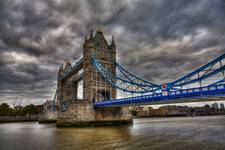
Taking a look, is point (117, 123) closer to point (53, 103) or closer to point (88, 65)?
point (88, 65)

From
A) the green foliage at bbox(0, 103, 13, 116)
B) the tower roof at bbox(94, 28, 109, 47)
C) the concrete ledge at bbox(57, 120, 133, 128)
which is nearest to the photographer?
the concrete ledge at bbox(57, 120, 133, 128)

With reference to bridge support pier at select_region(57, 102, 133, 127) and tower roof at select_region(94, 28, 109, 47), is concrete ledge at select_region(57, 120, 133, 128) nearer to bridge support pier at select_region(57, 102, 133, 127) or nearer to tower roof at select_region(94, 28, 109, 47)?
bridge support pier at select_region(57, 102, 133, 127)

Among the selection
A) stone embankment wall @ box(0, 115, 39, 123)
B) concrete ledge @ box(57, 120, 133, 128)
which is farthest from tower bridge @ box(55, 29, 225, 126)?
stone embankment wall @ box(0, 115, 39, 123)

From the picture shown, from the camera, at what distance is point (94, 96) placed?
35312 mm

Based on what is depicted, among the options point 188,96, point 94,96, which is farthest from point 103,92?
point 188,96

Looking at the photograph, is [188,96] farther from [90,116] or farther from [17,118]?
[17,118]

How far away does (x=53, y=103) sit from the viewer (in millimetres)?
57562

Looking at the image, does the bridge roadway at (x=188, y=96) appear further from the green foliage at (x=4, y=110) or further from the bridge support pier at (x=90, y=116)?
the green foliage at (x=4, y=110)

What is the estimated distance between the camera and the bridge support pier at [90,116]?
2929 centimetres

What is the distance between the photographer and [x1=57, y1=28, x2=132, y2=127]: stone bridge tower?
2969 centimetres

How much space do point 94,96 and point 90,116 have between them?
18.5ft

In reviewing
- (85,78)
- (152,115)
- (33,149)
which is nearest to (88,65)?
(85,78)

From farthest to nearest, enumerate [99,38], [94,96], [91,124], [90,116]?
1. [99,38]
2. [94,96]
3. [90,116]
4. [91,124]

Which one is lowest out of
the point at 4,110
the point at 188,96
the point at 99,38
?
→ the point at 4,110
